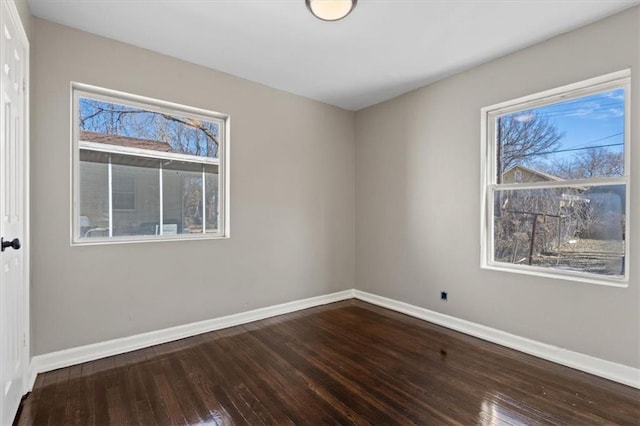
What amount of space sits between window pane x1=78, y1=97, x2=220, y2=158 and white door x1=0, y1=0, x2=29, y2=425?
0.60m

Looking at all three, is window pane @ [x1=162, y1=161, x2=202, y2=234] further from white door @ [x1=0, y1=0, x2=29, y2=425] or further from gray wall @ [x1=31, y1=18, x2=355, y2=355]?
white door @ [x1=0, y1=0, x2=29, y2=425]

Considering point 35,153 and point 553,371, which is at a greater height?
point 35,153

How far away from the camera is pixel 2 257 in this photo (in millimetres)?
1579

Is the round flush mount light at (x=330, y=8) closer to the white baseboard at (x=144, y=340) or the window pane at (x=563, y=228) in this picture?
the window pane at (x=563, y=228)

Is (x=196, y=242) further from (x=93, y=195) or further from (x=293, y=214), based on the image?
(x=293, y=214)

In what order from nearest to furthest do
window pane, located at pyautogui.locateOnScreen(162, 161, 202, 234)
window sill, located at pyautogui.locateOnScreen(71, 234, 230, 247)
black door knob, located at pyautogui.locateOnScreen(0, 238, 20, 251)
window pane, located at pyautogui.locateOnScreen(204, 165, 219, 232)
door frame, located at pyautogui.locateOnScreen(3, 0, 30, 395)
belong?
black door knob, located at pyautogui.locateOnScreen(0, 238, 20, 251)
door frame, located at pyautogui.locateOnScreen(3, 0, 30, 395)
window sill, located at pyautogui.locateOnScreen(71, 234, 230, 247)
window pane, located at pyautogui.locateOnScreen(162, 161, 202, 234)
window pane, located at pyautogui.locateOnScreen(204, 165, 219, 232)

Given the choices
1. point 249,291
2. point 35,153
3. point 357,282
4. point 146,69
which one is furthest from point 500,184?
point 35,153

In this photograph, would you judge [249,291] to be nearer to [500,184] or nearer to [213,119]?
[213,119]

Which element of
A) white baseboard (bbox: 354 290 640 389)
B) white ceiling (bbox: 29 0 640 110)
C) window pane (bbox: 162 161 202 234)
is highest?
white ceiling (bbox: 29 0 640 110)

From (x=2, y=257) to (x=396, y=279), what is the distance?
360 centimetres

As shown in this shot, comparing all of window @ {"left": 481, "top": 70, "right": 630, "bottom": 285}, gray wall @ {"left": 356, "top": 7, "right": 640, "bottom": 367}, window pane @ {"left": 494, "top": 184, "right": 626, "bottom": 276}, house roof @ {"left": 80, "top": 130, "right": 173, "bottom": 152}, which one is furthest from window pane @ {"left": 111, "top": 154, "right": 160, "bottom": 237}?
window pane @ {"left": 494, "top": 184, "right": 626, "bottom": 276}

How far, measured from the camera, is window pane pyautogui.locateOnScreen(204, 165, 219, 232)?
3.39 m

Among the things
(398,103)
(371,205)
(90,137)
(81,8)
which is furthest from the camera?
(371,205)

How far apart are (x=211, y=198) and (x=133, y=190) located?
749mm
